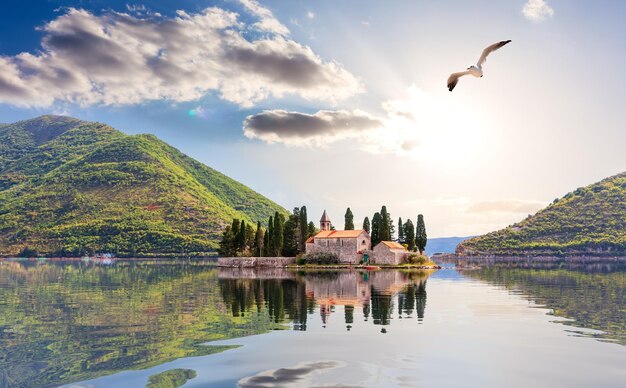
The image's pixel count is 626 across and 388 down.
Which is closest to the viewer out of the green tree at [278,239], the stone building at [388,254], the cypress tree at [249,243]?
the stone building at [388,254]

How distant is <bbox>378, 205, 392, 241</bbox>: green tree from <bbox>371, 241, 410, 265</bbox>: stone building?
2604 millimetres

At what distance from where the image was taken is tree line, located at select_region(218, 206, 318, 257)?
113750 mm

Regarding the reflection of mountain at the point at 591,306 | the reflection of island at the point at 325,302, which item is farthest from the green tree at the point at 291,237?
the reflection of mountain at the point at 591,306

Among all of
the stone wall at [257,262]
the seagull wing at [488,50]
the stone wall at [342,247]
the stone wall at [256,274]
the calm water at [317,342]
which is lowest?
the calm water at [317,342]

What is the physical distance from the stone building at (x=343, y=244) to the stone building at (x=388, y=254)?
3659mm

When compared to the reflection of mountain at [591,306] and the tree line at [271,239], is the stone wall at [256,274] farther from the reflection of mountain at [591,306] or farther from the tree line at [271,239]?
the reflection of mountain at [591,306]

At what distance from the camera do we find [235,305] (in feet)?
123

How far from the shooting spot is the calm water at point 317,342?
17.0 meters

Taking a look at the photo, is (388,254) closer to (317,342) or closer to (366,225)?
(366,225)

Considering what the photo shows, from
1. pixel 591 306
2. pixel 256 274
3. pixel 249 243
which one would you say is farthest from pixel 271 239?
pixel 591 306

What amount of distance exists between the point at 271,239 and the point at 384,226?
25.2 meters

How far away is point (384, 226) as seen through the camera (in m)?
115

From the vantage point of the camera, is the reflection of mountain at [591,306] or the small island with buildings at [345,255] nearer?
the reflection of mountain at [591,306]

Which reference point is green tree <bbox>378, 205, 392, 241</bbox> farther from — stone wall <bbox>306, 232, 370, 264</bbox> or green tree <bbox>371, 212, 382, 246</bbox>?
stone wall <bbox>306, 232, 370, 264</bbox>
